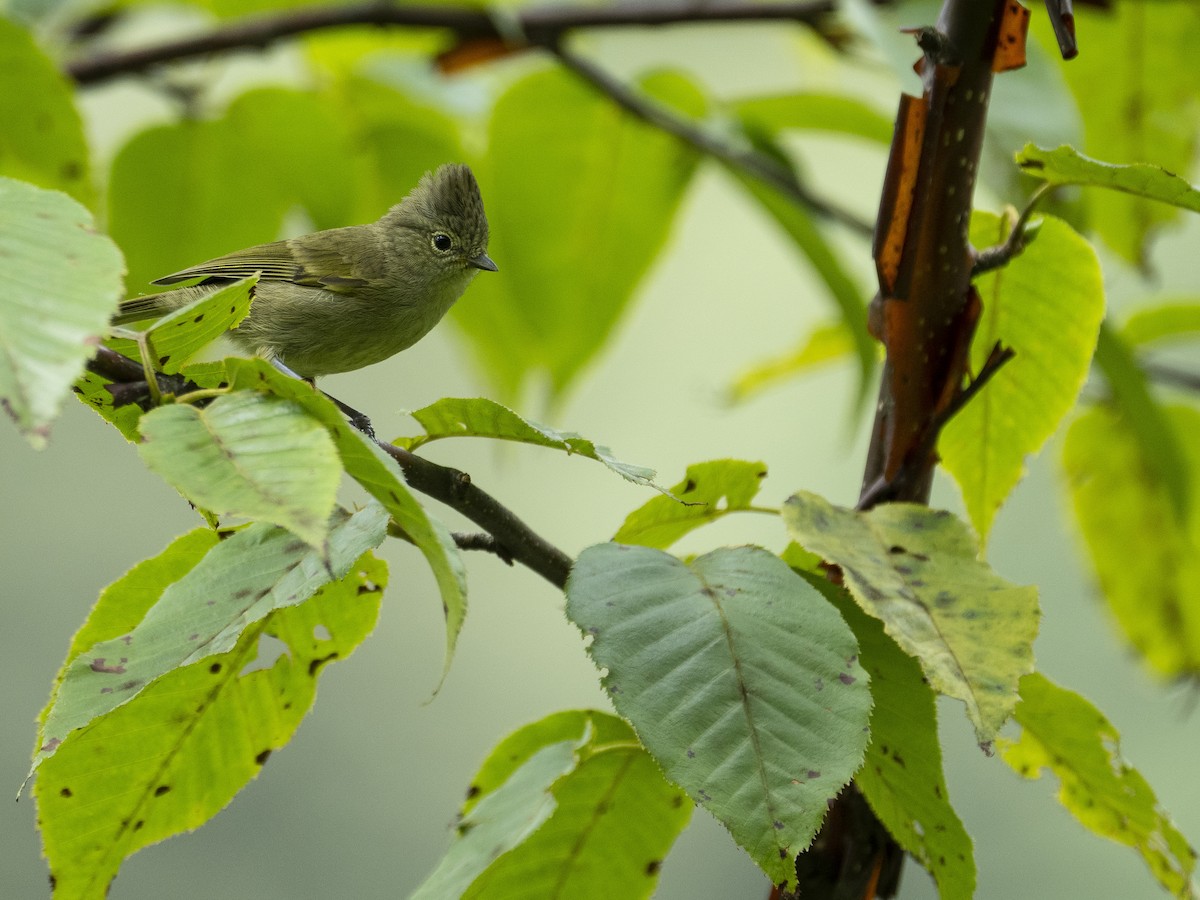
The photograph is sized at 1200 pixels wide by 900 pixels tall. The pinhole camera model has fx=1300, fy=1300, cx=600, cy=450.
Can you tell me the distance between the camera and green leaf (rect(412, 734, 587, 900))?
2.97 ft

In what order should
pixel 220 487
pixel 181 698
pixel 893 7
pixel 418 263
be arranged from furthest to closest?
1. pixel 418 263
2. pixel 893 7
3. pixel 181 698
4. pixel 220 487

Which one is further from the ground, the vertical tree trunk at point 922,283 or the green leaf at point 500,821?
the vertical tree trunk at point 922,283

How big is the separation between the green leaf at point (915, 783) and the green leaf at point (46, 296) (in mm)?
615

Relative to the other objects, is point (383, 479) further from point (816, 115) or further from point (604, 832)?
point (816, 115)

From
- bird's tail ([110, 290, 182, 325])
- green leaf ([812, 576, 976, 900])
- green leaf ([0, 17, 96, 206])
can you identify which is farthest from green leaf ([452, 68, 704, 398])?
green leaf ([812, 576, 976, 900])

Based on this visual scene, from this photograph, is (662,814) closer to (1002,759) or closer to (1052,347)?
(1002,759)

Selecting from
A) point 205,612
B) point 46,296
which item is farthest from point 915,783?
point 46,296

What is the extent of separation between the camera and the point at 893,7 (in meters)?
2.09

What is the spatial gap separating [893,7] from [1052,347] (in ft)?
3.60

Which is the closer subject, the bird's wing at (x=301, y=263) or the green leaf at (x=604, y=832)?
the green leaf at (x=604, y=832)

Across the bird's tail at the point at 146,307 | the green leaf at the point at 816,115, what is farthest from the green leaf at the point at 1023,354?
the bird's tail at the point at 146,307

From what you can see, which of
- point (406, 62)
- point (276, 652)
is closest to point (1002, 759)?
point (276, 652)

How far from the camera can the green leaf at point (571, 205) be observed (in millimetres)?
2264

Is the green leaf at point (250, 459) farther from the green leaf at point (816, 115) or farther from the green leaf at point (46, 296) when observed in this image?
the green leaf at point (816, 115)
